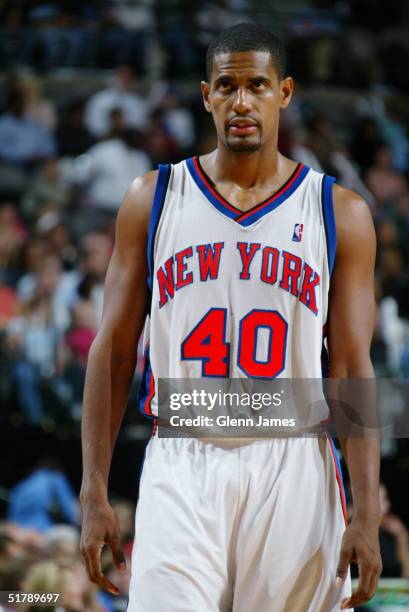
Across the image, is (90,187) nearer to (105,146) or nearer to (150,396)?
(105,146)

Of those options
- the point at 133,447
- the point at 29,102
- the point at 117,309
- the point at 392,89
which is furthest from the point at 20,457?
the point at 392,89

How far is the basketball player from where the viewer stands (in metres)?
2.84

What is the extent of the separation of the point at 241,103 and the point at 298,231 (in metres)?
0.41

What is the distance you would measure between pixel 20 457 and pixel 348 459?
398 cm

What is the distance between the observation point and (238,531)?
287 centimetres

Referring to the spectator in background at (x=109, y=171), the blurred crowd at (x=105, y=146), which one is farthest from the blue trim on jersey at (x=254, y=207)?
the spectator in background at (x=109, y=171)

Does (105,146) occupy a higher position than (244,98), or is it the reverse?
(105,146)

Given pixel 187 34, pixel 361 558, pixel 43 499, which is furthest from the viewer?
pixel 187 34

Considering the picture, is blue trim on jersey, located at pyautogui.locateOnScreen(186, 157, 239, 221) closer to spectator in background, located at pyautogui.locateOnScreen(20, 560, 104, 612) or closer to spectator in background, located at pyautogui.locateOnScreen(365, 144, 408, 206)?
spectator in background, located at pyautogui.locateOnScreen(20, 560, 104, 612)

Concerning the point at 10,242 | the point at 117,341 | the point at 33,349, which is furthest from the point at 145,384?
the point at 10,242

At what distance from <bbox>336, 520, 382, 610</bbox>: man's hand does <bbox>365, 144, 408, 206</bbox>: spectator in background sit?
712 cm

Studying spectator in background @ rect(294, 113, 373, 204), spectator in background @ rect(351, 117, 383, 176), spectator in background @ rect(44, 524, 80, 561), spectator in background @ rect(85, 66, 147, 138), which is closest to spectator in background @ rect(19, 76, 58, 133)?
spectator in background @ rect(85, 66, 147, 138)

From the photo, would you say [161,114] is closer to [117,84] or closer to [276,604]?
[117,84]

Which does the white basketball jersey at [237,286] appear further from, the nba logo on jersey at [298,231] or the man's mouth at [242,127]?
the man's mouth at [242,127]
